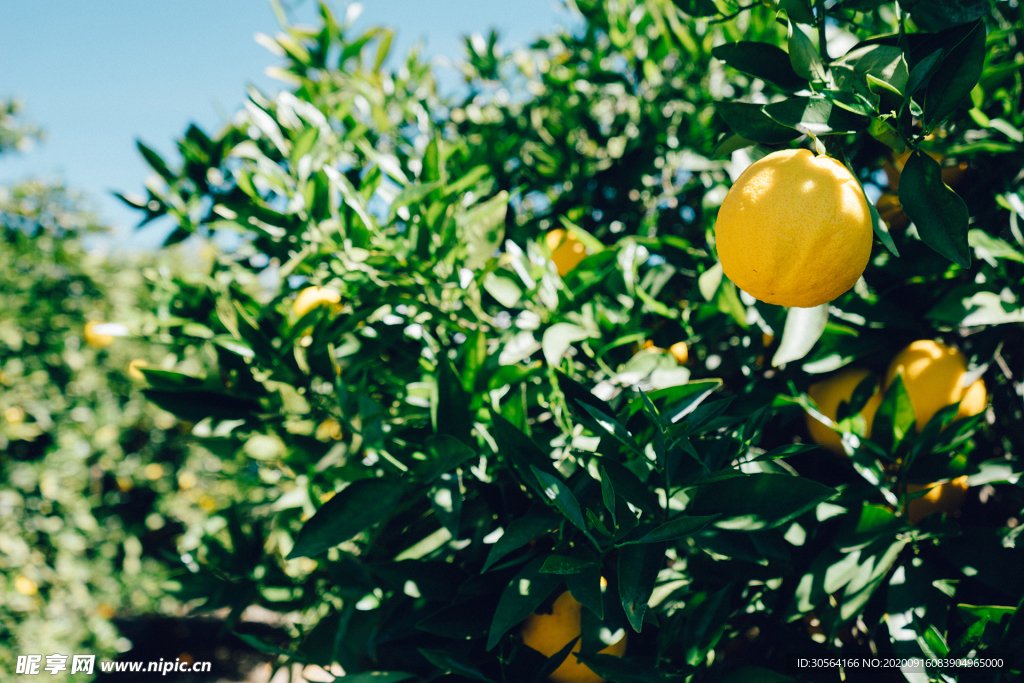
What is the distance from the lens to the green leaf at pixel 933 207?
652 mm

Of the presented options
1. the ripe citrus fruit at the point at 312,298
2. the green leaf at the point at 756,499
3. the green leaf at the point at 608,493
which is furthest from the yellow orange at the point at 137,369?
the green leaf at the point at 756,499

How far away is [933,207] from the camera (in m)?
0.68

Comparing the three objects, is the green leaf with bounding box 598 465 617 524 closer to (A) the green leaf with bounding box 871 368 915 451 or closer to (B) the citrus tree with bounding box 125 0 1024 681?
(B) the citrus tree with bounding box 125 0 1024 681

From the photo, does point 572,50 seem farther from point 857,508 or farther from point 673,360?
point 857,508

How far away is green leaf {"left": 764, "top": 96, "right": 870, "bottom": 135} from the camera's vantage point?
0.69m

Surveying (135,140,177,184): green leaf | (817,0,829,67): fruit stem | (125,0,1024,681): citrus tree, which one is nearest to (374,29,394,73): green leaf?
(125,0,1024,681): citrus tree

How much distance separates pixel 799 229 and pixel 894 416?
406 millimetres

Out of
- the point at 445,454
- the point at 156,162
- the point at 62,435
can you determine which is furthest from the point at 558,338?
the point at 62,435

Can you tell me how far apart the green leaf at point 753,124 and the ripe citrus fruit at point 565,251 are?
54 centimetres

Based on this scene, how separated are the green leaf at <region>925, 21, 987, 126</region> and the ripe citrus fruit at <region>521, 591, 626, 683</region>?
2.71 feet

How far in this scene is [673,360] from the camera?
37.0 inches

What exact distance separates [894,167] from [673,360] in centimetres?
60

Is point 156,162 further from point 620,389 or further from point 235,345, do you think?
point 620,389

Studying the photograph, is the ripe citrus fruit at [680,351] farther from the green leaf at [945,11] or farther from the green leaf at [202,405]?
the green leaf at [202,405]
